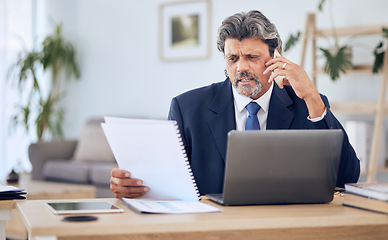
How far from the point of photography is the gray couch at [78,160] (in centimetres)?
497

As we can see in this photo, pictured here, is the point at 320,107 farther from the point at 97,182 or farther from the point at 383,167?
the point at 97,182

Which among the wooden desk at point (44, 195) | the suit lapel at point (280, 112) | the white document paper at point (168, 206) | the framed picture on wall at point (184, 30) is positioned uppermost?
the framed picture on wall at point (184, 30)

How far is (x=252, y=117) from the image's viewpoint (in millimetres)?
2115

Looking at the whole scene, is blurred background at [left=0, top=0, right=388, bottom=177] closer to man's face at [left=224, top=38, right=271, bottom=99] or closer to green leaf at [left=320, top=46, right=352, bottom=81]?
green leaf at [left=320, top=46, right=352, bottom=81]

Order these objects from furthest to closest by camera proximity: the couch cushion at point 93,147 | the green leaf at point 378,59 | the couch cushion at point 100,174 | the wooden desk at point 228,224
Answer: the couch cushion at point 93,147, the couch cushion at point 100,174, the green leaf at point 378,59, the wooden desk at point 228,224

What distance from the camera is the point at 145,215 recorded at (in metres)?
1.44

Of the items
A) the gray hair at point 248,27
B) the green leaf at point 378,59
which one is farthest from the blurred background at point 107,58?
the gray hair at point 248,27

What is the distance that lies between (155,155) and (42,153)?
3944 millimetres

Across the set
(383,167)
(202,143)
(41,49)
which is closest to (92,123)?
(41,49)

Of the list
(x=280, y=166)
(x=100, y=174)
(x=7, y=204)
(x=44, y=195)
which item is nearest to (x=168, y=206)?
(x=280, y=166)

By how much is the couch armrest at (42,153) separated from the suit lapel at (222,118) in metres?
3.47

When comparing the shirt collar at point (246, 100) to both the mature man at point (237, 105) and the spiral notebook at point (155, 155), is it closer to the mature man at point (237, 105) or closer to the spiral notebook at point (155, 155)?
the mature man at point (237, 105)

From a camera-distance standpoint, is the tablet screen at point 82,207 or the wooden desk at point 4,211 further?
the wooden desk at point 4,211

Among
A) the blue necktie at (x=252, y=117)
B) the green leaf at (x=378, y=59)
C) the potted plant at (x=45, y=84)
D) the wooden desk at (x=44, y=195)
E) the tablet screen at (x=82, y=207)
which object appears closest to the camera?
the tablet screen at (x=82, y=207)
